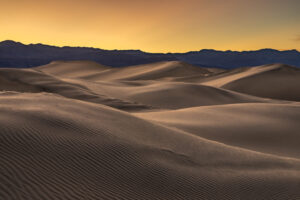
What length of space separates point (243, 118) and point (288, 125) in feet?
4.63

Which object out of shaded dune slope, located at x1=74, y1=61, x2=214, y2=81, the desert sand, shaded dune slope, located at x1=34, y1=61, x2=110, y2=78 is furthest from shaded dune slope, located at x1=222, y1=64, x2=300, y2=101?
shaded dune slope, located at x1=34, y1=61, x2=110, y2=78

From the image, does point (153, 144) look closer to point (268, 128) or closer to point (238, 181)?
point (238, 181)

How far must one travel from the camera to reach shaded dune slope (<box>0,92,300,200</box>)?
10.2 feet

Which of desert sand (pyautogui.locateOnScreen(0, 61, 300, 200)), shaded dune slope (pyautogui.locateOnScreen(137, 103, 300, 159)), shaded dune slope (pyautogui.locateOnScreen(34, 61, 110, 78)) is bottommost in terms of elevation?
shaded dune slope (pyautogui.locateOnScreen(137, 103, 300, 159))

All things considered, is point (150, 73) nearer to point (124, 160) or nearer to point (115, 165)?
point (124, 160)

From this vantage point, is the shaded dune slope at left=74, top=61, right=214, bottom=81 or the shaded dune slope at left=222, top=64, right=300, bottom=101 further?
the shaded dune slope at left=74, top=61, right=214, bottom=81

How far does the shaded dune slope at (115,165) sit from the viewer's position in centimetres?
311

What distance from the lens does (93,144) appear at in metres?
4.21

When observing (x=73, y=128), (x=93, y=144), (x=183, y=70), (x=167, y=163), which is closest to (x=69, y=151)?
(x=93, y=144)

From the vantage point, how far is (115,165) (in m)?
3.84

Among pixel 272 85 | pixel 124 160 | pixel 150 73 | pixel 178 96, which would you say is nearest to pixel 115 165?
pixel 124 160

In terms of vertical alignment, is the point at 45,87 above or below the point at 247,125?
above

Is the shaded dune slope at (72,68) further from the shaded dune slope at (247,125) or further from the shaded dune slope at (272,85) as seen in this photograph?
the shaded dune slope at (247,125)

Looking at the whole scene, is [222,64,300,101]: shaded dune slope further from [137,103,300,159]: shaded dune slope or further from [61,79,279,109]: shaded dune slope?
[137,103,300,159]: shaded dune slope
